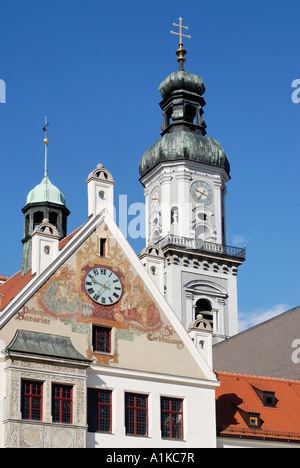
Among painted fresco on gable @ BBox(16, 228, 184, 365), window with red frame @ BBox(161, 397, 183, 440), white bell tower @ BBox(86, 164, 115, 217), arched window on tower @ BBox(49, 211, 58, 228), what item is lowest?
window with red frame @ BBox(161, 397, 183, 440)

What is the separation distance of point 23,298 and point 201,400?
7.73 meters

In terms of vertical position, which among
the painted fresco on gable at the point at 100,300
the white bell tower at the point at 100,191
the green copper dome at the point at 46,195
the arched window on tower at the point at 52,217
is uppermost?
the green copper dome at the point at 46,195

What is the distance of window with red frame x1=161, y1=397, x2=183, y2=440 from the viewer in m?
A: 37.4

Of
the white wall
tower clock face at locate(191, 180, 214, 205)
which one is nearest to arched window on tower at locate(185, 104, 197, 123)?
tower clock face at locate(191, 180, 214, 205)

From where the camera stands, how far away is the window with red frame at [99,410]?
36.0 m

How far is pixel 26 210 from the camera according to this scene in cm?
4944

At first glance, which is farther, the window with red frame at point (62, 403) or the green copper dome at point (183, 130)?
the green copper dome at point (183, 130)

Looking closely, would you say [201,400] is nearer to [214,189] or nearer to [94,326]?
[94,326]

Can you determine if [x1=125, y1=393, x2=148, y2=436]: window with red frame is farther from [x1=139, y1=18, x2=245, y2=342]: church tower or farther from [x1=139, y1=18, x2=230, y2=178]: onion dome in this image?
[x1=139, y1=18, x2=230, y2=178]: onion dome

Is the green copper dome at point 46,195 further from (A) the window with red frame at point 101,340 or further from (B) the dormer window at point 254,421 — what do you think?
(B) the dormer window at point 254,421

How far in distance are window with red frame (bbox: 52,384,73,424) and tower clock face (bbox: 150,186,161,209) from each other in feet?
144

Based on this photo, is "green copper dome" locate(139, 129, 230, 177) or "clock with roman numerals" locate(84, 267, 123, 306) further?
"green copper dome" locate(139, 129, 230, 177)

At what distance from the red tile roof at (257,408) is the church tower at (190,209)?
93.5 ft

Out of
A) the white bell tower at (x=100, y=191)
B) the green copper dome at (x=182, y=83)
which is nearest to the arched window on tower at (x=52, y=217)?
the white bell tower at (x=100, y=191)
